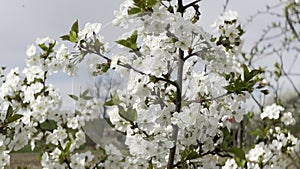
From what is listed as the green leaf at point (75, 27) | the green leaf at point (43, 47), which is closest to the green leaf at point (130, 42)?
the green leaf at point (75, 27)

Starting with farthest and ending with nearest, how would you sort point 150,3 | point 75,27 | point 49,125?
point 49,125, point 75,27, point 150,3

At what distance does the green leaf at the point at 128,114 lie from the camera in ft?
3.64

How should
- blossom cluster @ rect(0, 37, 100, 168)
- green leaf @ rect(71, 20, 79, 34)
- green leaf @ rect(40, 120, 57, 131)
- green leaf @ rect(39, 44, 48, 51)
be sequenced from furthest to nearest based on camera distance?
green leaf @ rect(40, 120, 57, 131) < green leaf @ rect(39, 44, 48, 51) < blossom cluster @ rect(0, 37, 100, 168) < green leaf @ rect(71, 20, 79, 34)

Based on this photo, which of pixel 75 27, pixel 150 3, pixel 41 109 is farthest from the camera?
pixel 41 109

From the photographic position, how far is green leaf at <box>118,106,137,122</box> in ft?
3.64

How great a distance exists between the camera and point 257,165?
7.63ft

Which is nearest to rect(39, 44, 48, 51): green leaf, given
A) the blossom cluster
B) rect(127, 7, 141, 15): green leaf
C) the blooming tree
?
the blossom cluster

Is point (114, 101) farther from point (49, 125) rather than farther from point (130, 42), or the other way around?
point (49, 125)

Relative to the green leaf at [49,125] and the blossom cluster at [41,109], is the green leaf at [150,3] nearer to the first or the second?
the blossom cluster at [41,109]

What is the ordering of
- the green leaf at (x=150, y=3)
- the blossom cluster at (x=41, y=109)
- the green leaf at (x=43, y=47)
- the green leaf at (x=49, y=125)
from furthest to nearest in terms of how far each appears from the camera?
the green leaf at (x=49, y=125) < the green leaf at (x=43, y=47) < the blossom cluster at (x=41, y=109) < the green leaf at (x=150, y=3)

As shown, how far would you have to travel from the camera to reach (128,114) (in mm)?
1116

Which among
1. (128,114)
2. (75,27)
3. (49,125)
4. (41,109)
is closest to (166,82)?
(128,114)

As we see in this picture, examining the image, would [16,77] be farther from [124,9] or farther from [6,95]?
[124,9]

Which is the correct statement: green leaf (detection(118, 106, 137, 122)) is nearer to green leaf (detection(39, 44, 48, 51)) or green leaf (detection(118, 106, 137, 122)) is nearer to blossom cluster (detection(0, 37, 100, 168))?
blossom cluster (detection(0, 37, 100, 168))
